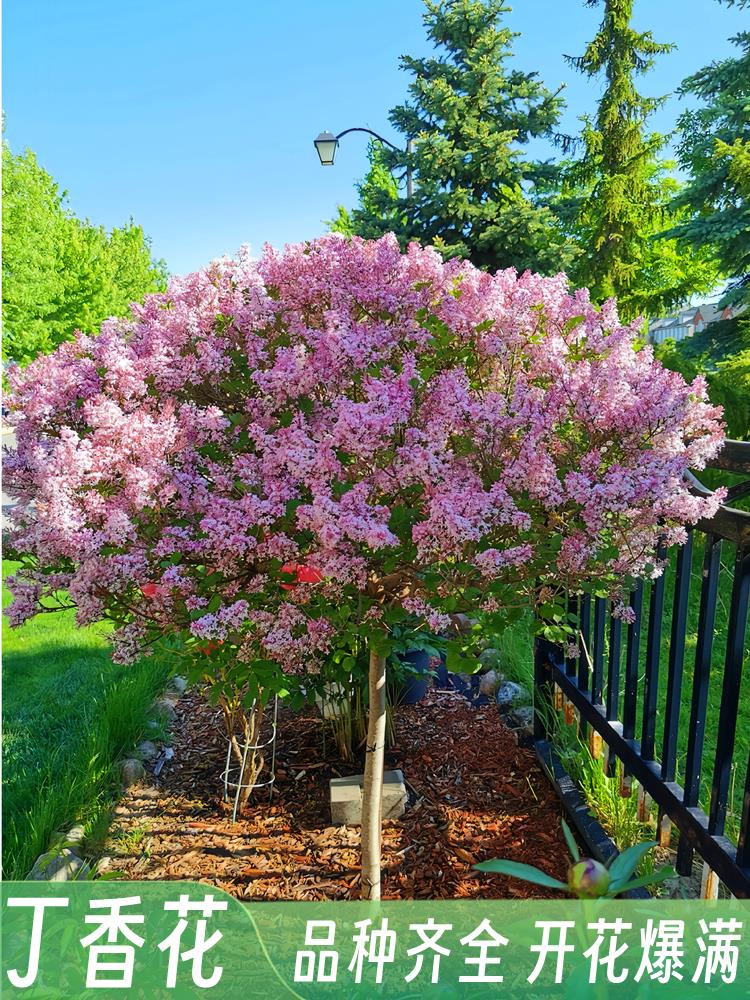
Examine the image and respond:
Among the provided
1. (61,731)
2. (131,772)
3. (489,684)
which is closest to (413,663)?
(489,684)

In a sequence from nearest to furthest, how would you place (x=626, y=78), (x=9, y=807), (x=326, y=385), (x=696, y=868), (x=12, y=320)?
(x=326, y=385)
(x=696, y=868)
(x=9, y=807)
(x=626, y=78)
(x=12, y=320)

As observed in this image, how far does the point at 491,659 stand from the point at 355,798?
182cm

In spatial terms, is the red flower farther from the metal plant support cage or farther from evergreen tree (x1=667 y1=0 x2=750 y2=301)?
evergreen tree (x1=667 y1=0 x2=750 y2=301)

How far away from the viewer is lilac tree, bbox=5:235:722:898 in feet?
5.43

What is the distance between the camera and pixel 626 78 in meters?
16.0

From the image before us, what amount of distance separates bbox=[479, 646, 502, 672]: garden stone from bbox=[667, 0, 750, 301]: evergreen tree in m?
8.14

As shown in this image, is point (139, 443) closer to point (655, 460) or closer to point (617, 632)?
point (655, 460)

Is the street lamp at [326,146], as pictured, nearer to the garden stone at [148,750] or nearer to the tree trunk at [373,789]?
the garden stone at [148,750]

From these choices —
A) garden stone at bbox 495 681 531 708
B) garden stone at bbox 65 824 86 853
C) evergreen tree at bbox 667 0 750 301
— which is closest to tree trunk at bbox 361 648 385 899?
garden stone at bbox 65 824 86 853

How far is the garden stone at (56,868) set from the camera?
2.56m

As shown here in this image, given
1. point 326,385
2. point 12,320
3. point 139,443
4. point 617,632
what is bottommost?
point 617,632

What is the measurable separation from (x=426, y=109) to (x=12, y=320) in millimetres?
11142

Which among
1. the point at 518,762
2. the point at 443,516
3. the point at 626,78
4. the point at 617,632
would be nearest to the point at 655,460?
the point at 443,516

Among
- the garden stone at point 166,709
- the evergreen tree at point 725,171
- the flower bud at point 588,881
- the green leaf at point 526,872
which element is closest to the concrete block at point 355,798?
the garden stone at point 166,709
